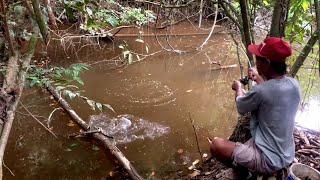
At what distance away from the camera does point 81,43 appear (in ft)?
30.6

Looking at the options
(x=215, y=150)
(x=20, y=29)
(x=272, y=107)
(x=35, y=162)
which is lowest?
(x=35, y=162)

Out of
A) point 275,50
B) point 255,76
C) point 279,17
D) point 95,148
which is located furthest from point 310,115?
point 275,50

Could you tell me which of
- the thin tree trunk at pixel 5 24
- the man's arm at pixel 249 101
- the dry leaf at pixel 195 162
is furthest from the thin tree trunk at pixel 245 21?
the thin tree trunk at pixel 5 24

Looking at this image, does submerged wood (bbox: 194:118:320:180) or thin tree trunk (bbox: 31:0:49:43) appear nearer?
thin tree trunk (bbox: 31:0:49:43)

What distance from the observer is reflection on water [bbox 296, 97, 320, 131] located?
5.85 metres

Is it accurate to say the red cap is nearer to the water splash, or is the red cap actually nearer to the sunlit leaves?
the sunlit leaves

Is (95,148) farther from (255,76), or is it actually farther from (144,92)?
(255,76)

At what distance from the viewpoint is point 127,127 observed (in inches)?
227

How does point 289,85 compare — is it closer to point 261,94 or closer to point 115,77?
point 261,94

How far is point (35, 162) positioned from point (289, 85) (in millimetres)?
3143

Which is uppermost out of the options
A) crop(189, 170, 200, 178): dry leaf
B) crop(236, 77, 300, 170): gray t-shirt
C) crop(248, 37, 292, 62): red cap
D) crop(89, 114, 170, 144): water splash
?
crop(248, 37, 292, 62): red cap

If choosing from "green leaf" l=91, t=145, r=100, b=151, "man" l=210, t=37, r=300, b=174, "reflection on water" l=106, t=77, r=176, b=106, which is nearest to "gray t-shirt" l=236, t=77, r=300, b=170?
"man" l=210, t=37, r=300, b=174

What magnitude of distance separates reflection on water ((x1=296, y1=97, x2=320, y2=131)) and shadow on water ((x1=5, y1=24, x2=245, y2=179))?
993 mm

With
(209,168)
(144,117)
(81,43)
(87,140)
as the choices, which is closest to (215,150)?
(209,168)
